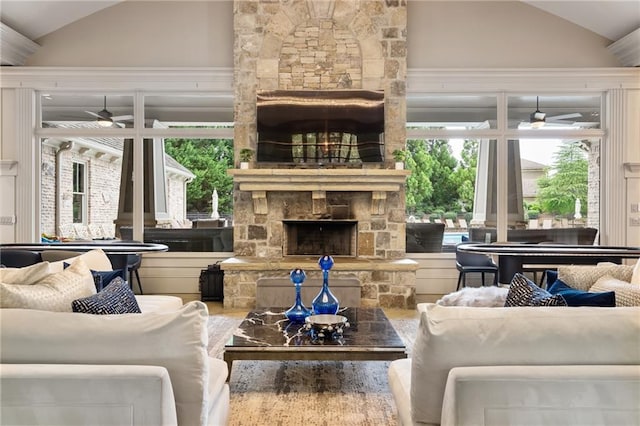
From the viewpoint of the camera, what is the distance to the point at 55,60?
6516mm

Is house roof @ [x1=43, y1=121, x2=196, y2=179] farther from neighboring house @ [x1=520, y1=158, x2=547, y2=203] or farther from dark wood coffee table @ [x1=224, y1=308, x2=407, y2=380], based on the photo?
neighboring house @ [x1=520, y1=158, x2=547, y2=203]

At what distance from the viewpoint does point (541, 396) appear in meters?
1.55

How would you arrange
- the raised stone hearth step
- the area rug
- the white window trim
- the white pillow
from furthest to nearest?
the white window trim < the raised stone hearth step < the white pillow < the area rug

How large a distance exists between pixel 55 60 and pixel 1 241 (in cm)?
261

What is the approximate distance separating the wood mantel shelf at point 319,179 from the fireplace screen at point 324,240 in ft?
1.84

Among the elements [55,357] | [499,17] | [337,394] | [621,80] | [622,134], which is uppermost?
[499,17]

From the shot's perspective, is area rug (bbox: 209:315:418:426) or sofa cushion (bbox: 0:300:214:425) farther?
area rug (bbox: 209:315:418:426)

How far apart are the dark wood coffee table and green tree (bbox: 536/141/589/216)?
4.52 meters

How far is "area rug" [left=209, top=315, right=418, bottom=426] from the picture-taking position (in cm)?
261

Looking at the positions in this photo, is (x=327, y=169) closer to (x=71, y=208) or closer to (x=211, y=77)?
(x=211, y=77)

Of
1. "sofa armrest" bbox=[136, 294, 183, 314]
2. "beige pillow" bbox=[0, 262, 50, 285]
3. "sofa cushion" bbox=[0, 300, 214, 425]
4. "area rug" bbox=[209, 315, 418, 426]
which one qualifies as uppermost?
"beige pillow" bbox=[0, 262, 50, 285]

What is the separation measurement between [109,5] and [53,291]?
5.65 metres

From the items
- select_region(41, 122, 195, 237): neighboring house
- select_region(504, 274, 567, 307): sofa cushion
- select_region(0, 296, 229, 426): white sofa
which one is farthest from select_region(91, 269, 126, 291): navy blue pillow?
select_region(41, 122, 195, 237): neighboring house

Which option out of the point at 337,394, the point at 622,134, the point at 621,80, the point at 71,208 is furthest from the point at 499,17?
the point at 71,208
